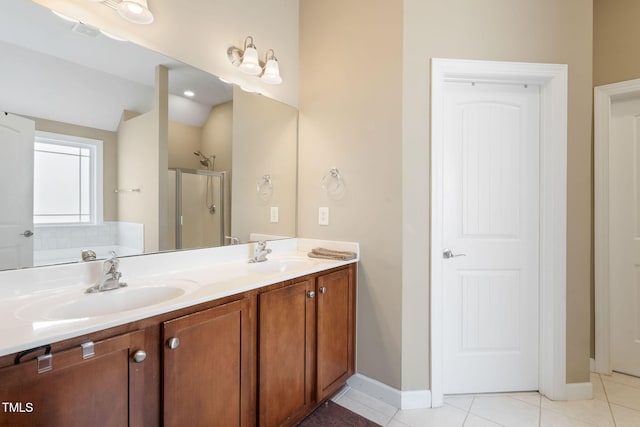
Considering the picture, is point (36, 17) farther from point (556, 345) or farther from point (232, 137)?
point (556, 345)

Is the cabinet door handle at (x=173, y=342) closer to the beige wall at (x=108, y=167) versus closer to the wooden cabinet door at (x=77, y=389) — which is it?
the wooden cabinet door at (x=77, y=389)

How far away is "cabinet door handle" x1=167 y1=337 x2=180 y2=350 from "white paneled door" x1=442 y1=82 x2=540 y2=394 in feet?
5.12

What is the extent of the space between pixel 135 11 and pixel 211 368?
1574mm

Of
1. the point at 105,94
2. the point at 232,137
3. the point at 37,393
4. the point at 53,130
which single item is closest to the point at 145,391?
the point at 37,393

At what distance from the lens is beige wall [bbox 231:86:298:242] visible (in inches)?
74.3

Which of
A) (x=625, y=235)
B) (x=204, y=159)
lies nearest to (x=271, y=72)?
(x=204, y=159)

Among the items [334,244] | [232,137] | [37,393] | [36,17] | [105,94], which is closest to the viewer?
[37,393]

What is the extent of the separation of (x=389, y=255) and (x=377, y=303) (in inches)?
12.9

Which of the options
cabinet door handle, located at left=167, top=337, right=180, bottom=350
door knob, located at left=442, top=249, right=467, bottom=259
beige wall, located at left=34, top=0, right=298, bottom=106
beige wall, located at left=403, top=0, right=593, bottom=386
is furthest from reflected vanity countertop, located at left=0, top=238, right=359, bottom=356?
beige wall, located at left=34, top=0, right=298, bottom=106

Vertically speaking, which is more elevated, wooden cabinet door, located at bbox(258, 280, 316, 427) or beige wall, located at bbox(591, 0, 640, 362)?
beige wall, located at bbox(591, 0, 640, 362)

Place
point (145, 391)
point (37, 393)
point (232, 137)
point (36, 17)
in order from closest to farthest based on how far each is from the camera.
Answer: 1. point (37, 393)
2. point (145, 391)
3. point (36, 17)
4. point (232, 137)

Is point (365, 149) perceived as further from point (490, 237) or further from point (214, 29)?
point (214, 29)

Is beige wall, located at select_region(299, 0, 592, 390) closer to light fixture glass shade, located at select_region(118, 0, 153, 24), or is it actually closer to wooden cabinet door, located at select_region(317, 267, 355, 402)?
wooden cabinet door, located at select_region(317, 267, 355, 402)

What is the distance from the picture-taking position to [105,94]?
130 cm
